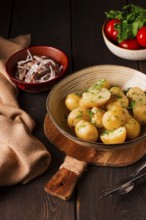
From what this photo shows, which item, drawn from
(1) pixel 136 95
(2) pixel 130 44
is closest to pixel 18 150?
(1) pixel 136 95

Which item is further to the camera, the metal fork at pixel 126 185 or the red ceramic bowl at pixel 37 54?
the red ceramic bowl at pixel 37 54

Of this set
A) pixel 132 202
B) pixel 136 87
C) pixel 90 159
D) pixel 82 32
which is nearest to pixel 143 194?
pixel 132 202

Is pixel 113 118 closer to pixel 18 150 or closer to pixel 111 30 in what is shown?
pixel 18 150

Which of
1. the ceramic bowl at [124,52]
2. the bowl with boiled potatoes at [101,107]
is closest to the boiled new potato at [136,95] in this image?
the bowl with boiled potatoes at [101,107]

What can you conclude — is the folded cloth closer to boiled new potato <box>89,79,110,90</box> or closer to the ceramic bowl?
boiled new potato <box>89,79,110,90</box>

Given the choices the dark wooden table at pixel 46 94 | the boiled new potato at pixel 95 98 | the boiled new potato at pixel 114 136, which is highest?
the boiled new potato at pixel 95 98

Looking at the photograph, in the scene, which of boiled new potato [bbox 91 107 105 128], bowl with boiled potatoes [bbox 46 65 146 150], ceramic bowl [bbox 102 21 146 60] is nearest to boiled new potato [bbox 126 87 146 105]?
bowl with boiled potatoes [bbox 46 65 146 150]

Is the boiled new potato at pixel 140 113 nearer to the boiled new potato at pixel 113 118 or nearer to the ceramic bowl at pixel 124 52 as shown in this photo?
the boiled new potato at pixel 113 118
